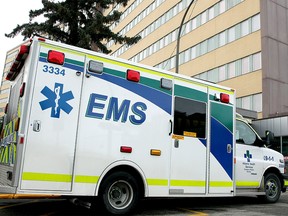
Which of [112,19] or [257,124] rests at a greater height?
[112,19]

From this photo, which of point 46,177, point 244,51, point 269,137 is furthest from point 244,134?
point 244,51

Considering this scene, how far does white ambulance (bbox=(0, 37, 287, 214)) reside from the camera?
5773 mm

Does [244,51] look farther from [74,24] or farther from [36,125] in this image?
[36,125]

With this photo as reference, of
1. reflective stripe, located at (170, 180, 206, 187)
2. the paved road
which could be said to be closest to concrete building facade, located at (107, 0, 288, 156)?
the paved road

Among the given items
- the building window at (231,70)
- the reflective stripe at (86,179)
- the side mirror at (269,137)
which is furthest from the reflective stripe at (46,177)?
the building window at (231,70)

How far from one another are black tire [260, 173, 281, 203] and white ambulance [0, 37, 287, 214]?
4.84ft

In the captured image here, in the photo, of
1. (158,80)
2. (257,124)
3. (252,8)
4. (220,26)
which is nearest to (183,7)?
(220,26)

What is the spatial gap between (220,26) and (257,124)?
37.6 feet

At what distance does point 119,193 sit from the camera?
256 inches

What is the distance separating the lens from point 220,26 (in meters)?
32.8

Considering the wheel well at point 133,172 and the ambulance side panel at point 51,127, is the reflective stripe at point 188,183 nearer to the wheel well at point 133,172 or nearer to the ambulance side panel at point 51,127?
the wheel well at point 133,172

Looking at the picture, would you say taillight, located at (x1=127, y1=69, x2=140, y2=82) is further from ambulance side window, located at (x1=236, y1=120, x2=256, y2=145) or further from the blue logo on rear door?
ambulance side window, located at (x1=236, y1=120, x2=256, y2=145)

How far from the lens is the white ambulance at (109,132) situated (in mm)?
5773

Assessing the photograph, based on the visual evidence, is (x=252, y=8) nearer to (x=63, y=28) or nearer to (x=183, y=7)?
(x=183, y=7)
